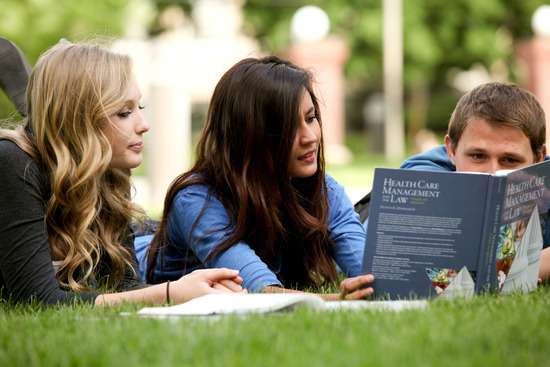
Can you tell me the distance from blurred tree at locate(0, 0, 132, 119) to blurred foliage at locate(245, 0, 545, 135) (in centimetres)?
650

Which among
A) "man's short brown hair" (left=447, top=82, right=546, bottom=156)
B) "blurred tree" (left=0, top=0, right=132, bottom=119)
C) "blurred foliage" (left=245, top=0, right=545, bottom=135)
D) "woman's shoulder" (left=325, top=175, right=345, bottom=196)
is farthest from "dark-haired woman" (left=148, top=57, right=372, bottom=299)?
"blurred foliage" (left=245, top=0, right=545, bottom=135)

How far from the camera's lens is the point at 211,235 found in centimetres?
482

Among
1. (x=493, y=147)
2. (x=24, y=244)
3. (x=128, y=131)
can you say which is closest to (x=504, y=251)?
(x=493, y=147)

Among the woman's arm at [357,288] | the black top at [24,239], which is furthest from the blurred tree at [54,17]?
the woman's arm at [357,288]

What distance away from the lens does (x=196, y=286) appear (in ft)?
14.4

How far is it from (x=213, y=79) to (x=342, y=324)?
33475 mm

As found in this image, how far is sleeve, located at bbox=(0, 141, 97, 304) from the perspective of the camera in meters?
4.48

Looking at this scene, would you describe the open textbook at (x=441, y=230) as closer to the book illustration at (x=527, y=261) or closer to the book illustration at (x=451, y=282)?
the book illustration at (x=451, y=282)

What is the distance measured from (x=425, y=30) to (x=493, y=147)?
2639 centimetres

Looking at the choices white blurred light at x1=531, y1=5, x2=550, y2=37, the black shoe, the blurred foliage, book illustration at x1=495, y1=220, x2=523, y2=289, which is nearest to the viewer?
book illustration at x1=495, y1=220, x2=523, y2=289

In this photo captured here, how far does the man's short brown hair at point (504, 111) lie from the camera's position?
5172 millimetres

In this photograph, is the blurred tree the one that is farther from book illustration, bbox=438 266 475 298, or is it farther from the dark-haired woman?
book illustration, bbox=438 266 475 298

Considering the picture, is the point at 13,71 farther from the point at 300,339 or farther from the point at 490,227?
the point at 300,339

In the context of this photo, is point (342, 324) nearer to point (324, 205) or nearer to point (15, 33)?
point (324, 205)
